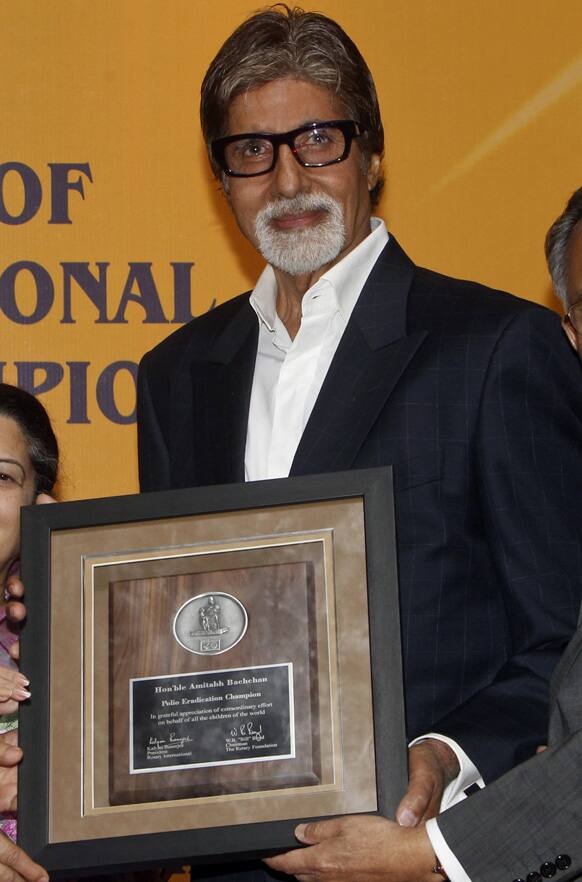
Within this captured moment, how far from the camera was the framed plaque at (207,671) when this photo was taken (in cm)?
159

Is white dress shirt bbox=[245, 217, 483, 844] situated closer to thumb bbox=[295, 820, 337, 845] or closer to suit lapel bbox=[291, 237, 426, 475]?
suit lapel bbox=[291, 237, 426, 475]

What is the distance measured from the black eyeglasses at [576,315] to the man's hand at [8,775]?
2.90ft

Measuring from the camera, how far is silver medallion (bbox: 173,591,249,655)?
5.39 ft

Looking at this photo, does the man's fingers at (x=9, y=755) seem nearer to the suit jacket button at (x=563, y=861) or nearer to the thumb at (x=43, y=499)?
the thumb at (x=43, y=499)

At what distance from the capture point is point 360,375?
1.97m

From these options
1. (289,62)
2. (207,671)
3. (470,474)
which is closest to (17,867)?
(207,671)

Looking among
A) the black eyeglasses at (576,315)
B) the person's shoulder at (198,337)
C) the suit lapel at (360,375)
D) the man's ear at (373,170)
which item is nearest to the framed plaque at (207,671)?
the suit lapel at (360,375)

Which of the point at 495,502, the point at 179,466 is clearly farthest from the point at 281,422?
the point at 495,502

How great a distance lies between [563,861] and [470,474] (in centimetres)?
54

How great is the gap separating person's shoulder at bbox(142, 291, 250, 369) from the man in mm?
924

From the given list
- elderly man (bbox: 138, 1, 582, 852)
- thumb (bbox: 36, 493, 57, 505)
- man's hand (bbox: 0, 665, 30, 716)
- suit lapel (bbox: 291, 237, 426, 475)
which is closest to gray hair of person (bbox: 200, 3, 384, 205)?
elderly man (bbox: 138, 1, 582, 852)

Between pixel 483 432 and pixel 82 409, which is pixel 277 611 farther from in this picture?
pixel 82 409

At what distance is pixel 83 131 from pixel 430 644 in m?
1.52

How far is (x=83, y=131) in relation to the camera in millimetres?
2895
